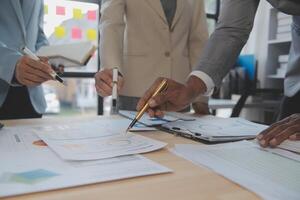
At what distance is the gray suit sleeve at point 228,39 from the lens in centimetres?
106

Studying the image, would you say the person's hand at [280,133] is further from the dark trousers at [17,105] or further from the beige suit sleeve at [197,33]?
the dark trousers at [17,105]

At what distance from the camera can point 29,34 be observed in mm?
1296

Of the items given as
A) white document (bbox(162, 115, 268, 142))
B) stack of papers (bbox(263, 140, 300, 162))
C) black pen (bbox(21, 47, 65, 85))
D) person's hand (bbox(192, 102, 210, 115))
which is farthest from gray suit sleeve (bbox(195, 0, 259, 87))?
black pen (bbox(21, 47, 65, 85))

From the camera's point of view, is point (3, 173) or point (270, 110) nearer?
point (3, 173)

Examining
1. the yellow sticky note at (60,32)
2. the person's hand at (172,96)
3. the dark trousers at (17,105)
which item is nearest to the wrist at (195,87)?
the person's hand at (172,96)

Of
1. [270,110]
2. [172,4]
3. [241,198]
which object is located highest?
[172,4]

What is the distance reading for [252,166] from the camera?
581 mm

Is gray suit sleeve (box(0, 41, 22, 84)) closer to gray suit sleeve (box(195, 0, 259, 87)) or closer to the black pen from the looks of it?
the black pen

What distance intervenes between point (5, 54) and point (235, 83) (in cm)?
239

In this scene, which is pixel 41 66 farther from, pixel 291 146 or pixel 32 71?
pixel 291 146

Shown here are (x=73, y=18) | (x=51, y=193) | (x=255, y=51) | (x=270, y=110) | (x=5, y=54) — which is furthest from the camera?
(x=255, y=51)

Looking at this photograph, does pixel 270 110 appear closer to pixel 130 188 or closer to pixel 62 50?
pixel 62 50

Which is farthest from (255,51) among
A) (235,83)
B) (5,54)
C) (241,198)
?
(241,198)

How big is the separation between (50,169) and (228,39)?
0.80 metres
